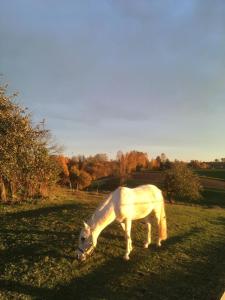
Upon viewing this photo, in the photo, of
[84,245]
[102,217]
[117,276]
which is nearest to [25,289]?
[84,245]

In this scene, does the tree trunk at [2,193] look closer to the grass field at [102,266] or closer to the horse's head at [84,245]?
the grass field at [102,266]

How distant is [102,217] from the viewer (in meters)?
13.1

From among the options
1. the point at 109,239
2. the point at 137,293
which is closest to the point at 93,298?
the point at 137,293

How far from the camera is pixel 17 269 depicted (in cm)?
A: 1158

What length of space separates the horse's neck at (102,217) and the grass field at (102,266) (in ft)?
3.95

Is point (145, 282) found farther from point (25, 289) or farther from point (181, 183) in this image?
point (181, 183)

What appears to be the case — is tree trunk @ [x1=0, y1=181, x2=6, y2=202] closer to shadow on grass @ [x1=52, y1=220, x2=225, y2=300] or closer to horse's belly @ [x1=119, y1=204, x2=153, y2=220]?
horse's belly @ [x1=119, y1=204, x2=153, y2=220]

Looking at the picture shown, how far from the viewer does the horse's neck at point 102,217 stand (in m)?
12.9

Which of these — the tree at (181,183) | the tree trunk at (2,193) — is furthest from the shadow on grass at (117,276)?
the tree at (181,183)

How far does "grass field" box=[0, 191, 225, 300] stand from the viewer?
10.5 metres

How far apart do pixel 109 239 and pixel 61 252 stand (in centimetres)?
314

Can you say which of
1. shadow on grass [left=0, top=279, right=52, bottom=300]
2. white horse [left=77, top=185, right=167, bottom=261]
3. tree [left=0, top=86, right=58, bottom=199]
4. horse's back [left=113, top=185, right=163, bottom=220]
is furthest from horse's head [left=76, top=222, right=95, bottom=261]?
tree [left=0, top=86, right=58, bottom=199]

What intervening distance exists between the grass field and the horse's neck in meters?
1.21

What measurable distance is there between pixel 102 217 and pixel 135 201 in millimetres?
1882
